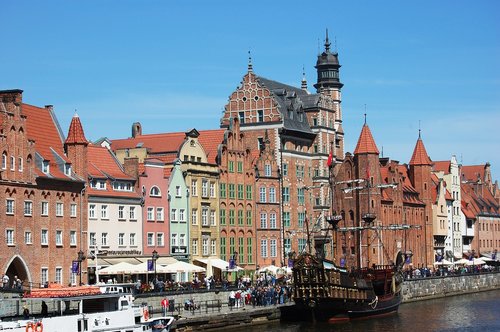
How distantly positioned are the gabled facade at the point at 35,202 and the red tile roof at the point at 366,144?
177ft

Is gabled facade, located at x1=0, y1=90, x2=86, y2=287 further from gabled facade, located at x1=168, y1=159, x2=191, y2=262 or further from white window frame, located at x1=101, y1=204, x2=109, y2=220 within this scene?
gabled facade, located at x1=168, y1=159, x2=191, y2=262

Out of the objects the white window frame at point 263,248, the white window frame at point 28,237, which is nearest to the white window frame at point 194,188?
the white window frame at point 263,248

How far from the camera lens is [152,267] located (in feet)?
278

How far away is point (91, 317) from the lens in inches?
2603

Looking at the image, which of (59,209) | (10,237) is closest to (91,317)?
(10,237)

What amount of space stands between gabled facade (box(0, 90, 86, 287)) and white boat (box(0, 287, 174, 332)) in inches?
557

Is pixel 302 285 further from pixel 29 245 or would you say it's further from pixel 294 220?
pixel 294 220

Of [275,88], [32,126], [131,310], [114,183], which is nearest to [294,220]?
[275,88]

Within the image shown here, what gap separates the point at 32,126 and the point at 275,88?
45.2 meters

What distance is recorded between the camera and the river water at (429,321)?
272 ft

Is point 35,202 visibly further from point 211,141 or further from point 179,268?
point 211,141

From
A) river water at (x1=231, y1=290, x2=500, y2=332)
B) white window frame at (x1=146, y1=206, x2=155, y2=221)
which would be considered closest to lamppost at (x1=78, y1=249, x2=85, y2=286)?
white window frame at (x1=146, y1=206, x2=155, y2=221)

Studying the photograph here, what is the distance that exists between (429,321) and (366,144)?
166ft

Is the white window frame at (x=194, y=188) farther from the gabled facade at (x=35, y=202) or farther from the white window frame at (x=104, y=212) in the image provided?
Result: the gabled facade at (x=35, y=202)
